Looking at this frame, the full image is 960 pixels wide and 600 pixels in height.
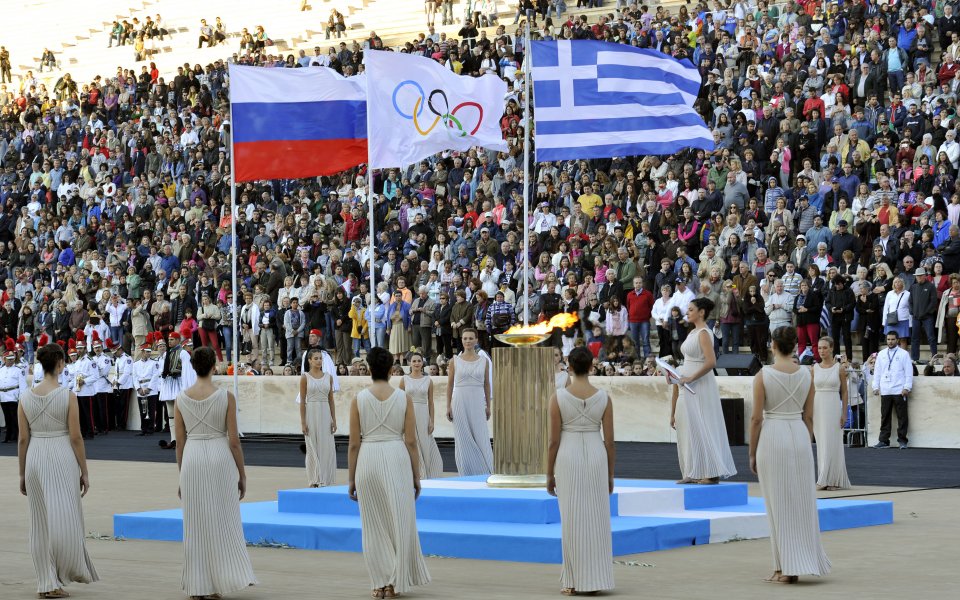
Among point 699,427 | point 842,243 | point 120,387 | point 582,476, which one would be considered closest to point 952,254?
point 842,243

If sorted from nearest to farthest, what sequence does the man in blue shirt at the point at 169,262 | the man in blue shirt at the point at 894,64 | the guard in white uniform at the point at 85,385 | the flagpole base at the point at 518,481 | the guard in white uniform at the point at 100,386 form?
the flagpole base at the point at 518,481, the man in blue shirt at the point at 894,64, the guard in white uniform at the point at 85,385, the guard in white uniform at the point at 100,386, the man in blue shirt at the point at 169,262

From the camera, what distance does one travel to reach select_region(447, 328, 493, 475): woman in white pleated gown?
17.7m

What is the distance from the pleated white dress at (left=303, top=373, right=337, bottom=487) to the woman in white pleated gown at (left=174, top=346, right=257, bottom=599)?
717 centimetres

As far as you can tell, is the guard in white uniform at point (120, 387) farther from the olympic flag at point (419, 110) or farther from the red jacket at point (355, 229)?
the olympic flag at point (419, 110)

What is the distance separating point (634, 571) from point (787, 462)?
4.65 ft

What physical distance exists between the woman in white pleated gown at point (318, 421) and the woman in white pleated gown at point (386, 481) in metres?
7.24

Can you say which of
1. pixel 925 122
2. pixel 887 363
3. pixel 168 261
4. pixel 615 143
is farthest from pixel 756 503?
pixel 168 261

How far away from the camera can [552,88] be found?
1992cm

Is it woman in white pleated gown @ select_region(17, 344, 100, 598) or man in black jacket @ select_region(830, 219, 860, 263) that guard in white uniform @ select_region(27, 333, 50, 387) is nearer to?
woman in white pleated gown @ select_region(17, 344, 100, 598)

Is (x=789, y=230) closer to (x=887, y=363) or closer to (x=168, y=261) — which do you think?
(x=887, y=363)

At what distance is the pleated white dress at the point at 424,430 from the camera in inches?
694

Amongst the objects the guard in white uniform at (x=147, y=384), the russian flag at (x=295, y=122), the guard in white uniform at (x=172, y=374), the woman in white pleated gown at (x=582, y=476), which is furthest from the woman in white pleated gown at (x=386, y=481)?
the guard in white uniform at (x=147, y=384)

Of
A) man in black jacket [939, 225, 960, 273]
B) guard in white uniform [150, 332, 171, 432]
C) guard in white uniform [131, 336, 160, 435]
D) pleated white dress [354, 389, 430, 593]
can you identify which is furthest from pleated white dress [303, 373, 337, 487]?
Result: guard in white uniform [131, 336, 160, 435]

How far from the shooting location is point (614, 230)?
29.3 meters
